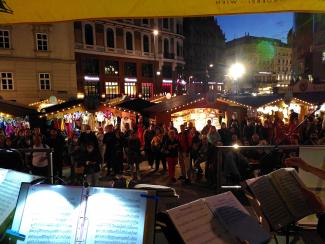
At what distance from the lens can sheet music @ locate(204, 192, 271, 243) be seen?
296cm

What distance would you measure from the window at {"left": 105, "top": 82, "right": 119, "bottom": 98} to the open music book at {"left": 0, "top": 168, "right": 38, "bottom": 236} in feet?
123

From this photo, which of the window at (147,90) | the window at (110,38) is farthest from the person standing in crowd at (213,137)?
the window at (147,90)

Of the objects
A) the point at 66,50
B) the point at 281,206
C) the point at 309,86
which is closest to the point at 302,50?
the point at 309,86

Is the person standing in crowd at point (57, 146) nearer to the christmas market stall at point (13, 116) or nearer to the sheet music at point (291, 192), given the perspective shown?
the christmas market stall at point (13, 116)

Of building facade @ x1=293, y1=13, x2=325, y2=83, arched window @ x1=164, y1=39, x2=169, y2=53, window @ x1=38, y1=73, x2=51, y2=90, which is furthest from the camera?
arched window @ x1=164, y1=39, x2=169, y2=53

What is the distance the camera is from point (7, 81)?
2748cm

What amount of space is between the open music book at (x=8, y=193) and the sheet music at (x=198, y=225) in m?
1.80

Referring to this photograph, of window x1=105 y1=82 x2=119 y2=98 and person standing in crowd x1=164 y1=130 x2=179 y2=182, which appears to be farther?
window x1=105 y1=82 x2=119 y2=98

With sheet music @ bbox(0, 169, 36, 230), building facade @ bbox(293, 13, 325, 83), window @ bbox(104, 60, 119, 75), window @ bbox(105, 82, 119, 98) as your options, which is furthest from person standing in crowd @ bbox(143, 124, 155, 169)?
window @ bbox(104, 60, 119, 75)

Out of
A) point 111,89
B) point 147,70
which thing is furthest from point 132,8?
point 147,70

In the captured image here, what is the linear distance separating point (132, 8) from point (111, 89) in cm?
3953

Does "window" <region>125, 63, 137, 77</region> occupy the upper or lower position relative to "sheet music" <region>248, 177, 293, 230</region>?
upper

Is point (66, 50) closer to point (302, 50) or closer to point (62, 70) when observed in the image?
point (62, 70)

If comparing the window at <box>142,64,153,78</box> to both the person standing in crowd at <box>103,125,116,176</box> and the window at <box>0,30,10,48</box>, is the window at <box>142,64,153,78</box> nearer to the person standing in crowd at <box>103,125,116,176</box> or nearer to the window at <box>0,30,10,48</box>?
the window at <box>0,30,10,48</box>
